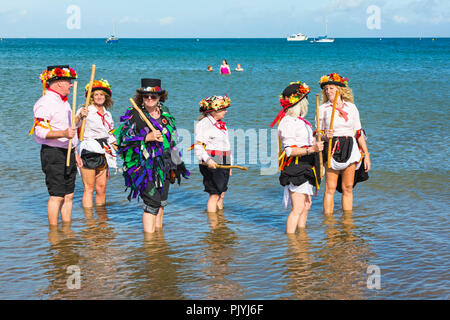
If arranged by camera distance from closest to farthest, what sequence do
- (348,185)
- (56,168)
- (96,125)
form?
(56,168), (348,185), (96,125)

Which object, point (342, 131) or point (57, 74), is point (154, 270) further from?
point (342, 131)

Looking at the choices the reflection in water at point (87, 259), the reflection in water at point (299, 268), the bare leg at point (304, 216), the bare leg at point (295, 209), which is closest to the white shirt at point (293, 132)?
the bare leg at point (295, 209)

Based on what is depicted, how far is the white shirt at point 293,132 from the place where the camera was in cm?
664

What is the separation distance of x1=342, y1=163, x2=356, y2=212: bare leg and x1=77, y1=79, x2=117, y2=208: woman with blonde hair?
10.4 feet

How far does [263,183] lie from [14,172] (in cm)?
463

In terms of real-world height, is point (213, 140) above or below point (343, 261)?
above

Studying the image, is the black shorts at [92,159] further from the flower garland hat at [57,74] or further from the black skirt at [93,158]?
the flower garland hat at [57,74]

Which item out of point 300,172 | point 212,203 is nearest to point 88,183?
point 212,203

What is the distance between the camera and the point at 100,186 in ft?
28.5

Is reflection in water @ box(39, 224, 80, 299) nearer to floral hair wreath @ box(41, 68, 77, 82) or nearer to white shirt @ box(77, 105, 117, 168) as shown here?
white shirt @ box(77, 105, 117, 168)

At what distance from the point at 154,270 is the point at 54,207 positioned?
1.86 meters

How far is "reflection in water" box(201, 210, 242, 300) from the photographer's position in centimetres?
561
